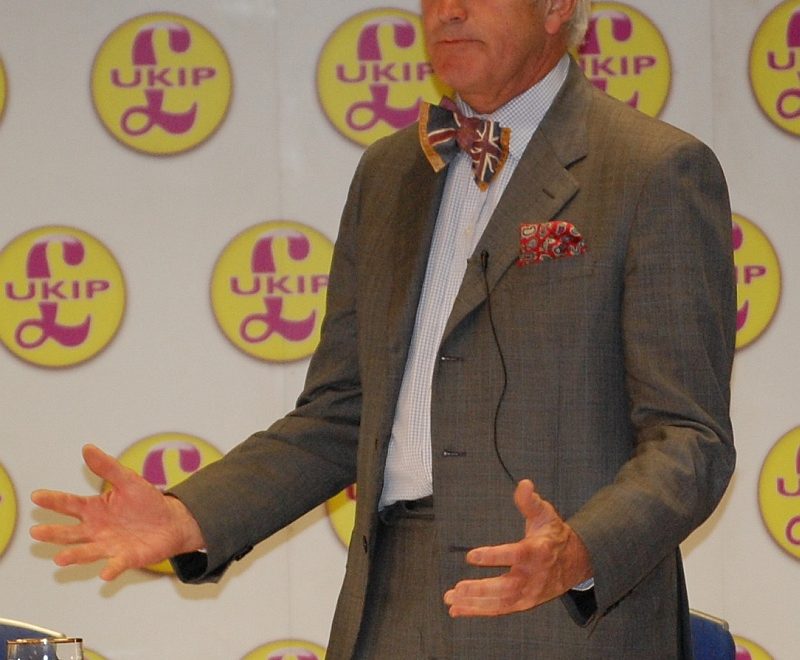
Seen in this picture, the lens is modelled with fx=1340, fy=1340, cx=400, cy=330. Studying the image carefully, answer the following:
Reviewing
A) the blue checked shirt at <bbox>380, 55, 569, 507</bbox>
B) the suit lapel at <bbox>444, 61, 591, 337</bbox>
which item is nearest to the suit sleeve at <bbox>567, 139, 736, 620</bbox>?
the suit lapel at <bbox>444, 61, 591, 337</bbox>

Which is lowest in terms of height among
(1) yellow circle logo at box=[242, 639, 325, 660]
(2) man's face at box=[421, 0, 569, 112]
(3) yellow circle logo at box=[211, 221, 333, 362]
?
(1) yellow circle logo at box=[242, 639, 325, 660]

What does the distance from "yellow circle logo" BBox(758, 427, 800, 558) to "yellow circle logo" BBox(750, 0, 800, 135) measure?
78 cm

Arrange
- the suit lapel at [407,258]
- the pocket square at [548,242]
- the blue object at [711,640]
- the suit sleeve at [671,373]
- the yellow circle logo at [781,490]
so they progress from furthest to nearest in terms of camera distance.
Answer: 1. the yellow circle logo at [781,490]
2. the blue object at [711,640]
3. the suit lapel at [407,258]
4. the pocket square at [548,242]
5. the suit sleeve at [671,373]

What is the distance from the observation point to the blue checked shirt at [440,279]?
185cm

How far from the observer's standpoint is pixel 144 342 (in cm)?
318

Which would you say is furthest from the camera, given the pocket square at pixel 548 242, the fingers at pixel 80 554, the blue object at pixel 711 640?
the blue object at pixel 711 640

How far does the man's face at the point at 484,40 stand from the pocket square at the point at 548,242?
292 mm

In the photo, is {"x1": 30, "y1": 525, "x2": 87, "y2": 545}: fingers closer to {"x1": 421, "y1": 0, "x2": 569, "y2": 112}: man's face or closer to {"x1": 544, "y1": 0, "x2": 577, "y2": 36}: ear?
{"x1": 421, "y1": 0, "x2": 569, "y2": 112}: man's face

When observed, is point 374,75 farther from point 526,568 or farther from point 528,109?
point 526,568

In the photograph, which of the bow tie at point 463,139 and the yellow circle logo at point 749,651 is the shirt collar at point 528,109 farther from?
the yellow circle logo at point 749,651

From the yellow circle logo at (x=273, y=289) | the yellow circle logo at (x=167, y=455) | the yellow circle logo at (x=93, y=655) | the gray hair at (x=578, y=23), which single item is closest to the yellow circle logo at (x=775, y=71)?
the yellow circle logo at (x=273, y=289)

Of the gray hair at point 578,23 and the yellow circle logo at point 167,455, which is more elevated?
the gray hair at point 578,23

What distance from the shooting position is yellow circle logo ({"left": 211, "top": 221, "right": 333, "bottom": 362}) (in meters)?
3.18

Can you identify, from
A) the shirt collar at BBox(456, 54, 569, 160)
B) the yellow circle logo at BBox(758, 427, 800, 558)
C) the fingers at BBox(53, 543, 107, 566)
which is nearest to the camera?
the fingers at BBox(53, 543, 107, 566)
